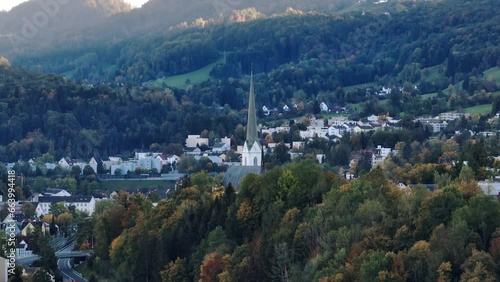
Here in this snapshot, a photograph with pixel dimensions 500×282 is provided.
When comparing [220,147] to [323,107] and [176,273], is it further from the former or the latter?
[176,273]

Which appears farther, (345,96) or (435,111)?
(345,96)

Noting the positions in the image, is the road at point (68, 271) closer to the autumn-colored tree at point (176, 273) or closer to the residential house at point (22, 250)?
the residential house at point (22, 250)

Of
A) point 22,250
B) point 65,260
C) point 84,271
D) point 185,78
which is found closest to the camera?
point 84,271

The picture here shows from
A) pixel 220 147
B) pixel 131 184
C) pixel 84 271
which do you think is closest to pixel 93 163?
pixel 131 184

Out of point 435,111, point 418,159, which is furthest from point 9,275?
point 435,111

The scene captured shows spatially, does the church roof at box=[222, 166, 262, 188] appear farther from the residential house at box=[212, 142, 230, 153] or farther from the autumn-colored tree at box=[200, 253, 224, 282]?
the residential house at box=[212, 142, 230, 153]

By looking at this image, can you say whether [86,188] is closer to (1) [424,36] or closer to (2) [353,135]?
(2) [353,135]
